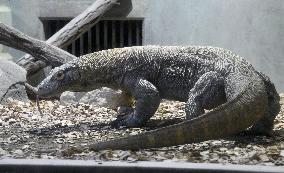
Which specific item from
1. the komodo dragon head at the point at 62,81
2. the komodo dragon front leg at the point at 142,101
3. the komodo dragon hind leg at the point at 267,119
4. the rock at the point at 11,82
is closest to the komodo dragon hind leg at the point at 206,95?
the komodo dragon hind leg at the point at 267,119

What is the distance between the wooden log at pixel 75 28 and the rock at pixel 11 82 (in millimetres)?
640

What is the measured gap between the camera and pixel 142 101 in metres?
5.50

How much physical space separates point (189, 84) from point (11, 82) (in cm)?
291

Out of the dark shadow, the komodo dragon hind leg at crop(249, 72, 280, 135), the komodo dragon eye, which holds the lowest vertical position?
the komodo dragon hind leg at crop(249, 72, 280, 135)

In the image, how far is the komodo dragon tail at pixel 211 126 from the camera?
4.11 metres

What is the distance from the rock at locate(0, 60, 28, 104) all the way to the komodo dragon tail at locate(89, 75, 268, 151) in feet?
11.3

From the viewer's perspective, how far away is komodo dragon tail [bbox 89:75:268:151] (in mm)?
4113

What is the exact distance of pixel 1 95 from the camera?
23.8 feet

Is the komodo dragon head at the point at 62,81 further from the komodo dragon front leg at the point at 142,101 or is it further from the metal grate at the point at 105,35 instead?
the metal grate at the point at 105,35

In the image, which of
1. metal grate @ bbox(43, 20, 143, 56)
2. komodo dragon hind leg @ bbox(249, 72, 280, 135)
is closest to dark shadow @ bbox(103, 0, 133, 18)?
metal grate @ bbox(43, 20, 143, 56)

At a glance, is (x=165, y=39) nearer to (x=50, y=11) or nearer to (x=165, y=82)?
(x=50, y=11)

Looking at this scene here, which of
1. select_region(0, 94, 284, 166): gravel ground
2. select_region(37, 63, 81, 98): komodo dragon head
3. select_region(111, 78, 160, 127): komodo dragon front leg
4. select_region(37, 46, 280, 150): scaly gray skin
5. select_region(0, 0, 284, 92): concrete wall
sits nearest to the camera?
select_region(0, 94, 284, 166): gravel ground

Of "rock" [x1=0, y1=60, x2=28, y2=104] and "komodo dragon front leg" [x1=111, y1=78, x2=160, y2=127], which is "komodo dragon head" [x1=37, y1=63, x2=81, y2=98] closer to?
"komodo dragon front leg" [x1=111, y1=78, x2=160, y2=127]

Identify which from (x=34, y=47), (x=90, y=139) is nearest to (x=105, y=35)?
(x=34, y=47)
